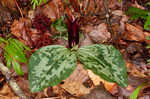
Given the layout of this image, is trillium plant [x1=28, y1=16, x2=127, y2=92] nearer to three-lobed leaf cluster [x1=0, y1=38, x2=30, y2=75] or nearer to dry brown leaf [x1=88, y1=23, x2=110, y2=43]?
three-lobed leaf cluster [x1=0, y1=38, x2=30, y2=75]

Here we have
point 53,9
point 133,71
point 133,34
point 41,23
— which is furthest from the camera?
point 53,9

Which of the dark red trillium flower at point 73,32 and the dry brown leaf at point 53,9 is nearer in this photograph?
the dark red trillium flower at point 73,32

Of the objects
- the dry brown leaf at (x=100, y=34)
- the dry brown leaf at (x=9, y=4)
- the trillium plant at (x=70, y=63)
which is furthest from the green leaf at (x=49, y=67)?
the dry brown leaf at (x=9, y=4)

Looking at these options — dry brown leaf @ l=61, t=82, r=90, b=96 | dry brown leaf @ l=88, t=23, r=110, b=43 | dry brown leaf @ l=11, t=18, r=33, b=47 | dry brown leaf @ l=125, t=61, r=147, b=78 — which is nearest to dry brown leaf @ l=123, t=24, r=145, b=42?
dry brown leaf @ l=88, t=23, r=110, b=43

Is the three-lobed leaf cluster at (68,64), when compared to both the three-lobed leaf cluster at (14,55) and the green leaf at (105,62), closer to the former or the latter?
the green leaf at (105,62)

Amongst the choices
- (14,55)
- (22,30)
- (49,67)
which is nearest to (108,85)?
(49,67)

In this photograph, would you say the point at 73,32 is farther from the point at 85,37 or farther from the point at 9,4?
the point at 9,4

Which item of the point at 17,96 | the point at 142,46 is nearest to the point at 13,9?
the point at 17,96
